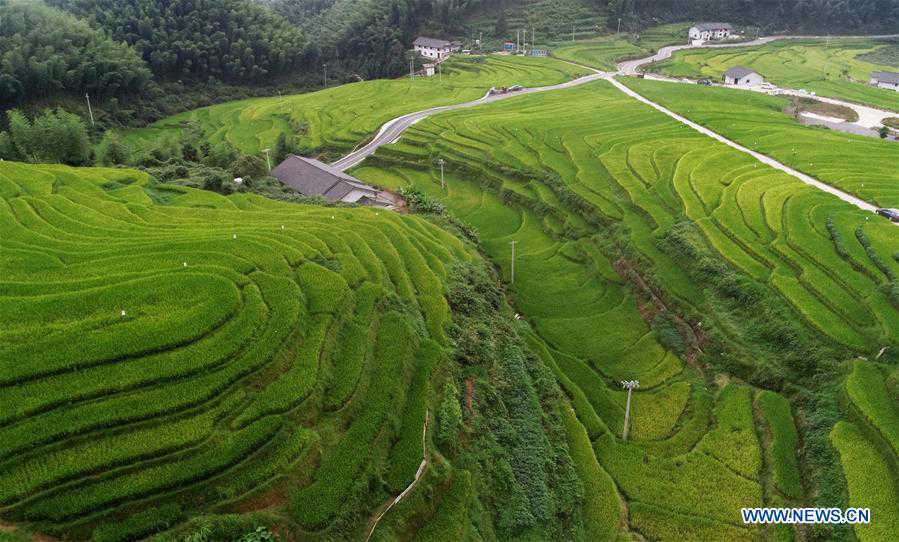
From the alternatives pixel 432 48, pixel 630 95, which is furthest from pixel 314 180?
pixel 432 48

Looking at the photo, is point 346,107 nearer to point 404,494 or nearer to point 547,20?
point 547,20

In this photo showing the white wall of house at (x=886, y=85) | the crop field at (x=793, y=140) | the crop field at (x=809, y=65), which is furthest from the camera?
the white wall of house at (x=886, y=85)

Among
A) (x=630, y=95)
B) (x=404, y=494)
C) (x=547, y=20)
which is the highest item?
(x=547, y=20)

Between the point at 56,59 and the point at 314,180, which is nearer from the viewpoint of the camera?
the point at 314,180

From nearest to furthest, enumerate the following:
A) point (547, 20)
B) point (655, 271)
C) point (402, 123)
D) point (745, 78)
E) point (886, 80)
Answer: point (655, 271), point (402, 123), point (886, 80), point (745, 78), point (547, 20)

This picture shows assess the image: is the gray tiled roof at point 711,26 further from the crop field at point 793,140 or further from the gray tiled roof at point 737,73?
the crop field at point 793,140

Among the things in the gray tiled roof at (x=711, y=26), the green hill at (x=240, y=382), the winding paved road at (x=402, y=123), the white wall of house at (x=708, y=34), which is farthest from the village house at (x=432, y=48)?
the green hill at (x=240, y=382)

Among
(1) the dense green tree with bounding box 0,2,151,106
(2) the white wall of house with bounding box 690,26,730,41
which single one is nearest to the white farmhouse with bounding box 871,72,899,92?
(2) the white wall of house with bounding box 690,26,730,41
